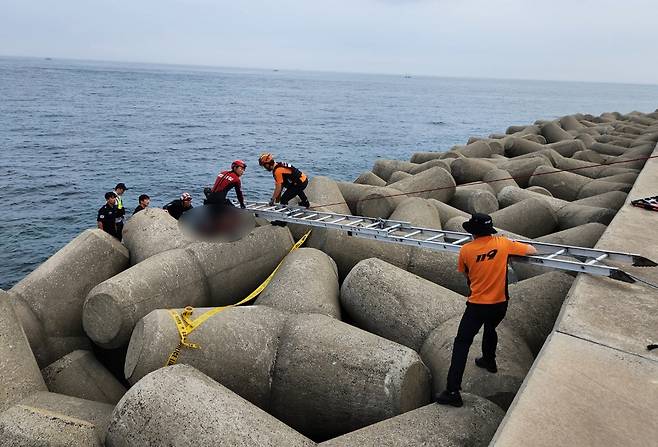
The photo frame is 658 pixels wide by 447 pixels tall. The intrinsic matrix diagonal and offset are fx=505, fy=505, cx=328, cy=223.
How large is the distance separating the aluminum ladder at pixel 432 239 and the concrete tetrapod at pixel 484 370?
88 cm

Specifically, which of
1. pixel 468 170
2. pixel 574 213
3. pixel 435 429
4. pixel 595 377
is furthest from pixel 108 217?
pixel 468 170

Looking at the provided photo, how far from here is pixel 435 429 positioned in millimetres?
3912

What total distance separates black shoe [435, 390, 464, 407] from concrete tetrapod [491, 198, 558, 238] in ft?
18.6

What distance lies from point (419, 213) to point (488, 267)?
457 centimetres

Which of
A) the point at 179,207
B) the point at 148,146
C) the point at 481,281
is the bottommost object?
the point at 148,146

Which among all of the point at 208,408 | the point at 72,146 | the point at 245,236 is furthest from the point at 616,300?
the point at 72,146

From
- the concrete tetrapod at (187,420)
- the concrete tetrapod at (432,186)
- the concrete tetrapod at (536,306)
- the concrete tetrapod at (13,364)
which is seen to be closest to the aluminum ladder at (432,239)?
the concrete tetrapod at (536,306)

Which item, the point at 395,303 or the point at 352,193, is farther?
the point at 352,193

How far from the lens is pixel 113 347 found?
20.3 ft

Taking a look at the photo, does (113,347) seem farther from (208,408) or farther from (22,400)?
(208,408)

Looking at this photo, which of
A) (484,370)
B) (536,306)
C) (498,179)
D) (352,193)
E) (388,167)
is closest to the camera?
(484,370)

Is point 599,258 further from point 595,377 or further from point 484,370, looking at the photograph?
point 595,377

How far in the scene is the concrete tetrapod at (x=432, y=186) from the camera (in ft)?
37.6

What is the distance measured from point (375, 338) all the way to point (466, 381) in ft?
3.12
